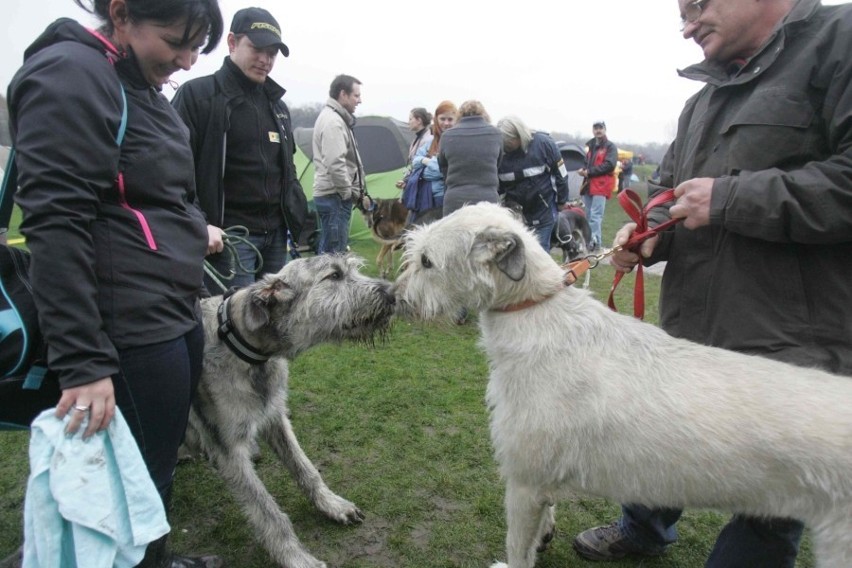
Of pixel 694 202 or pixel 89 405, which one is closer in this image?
pixel 89 405

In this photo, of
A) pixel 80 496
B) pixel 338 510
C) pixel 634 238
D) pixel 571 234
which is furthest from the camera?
pixel 571 234

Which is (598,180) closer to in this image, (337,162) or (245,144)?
(337,162)

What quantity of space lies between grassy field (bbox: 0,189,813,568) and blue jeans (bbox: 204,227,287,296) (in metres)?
0.97

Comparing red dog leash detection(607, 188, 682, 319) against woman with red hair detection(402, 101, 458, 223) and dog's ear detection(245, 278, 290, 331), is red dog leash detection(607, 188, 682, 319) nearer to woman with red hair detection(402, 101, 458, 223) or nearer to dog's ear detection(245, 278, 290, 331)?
dog's ear detection(245, 278, 290, 331)

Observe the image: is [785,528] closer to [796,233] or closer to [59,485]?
[796,233]

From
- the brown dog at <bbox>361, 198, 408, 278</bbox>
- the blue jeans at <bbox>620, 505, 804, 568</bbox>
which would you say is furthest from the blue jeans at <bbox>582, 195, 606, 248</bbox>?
the blue jeans at <bbox>620, 505, 804, 568</bbox>

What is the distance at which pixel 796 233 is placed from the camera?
1.73 m

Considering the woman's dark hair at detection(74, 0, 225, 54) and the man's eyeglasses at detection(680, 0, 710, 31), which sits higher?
the man's eyeglasses at detection(680, 0, 710, 31)

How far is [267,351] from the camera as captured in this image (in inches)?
115

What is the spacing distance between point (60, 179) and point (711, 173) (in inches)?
90.3

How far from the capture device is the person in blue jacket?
23.6ft

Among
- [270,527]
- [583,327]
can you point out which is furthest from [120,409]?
[583,327]

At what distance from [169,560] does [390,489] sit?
58.1 inches

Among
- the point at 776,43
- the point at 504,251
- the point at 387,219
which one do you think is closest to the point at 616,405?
the point at 504,251
